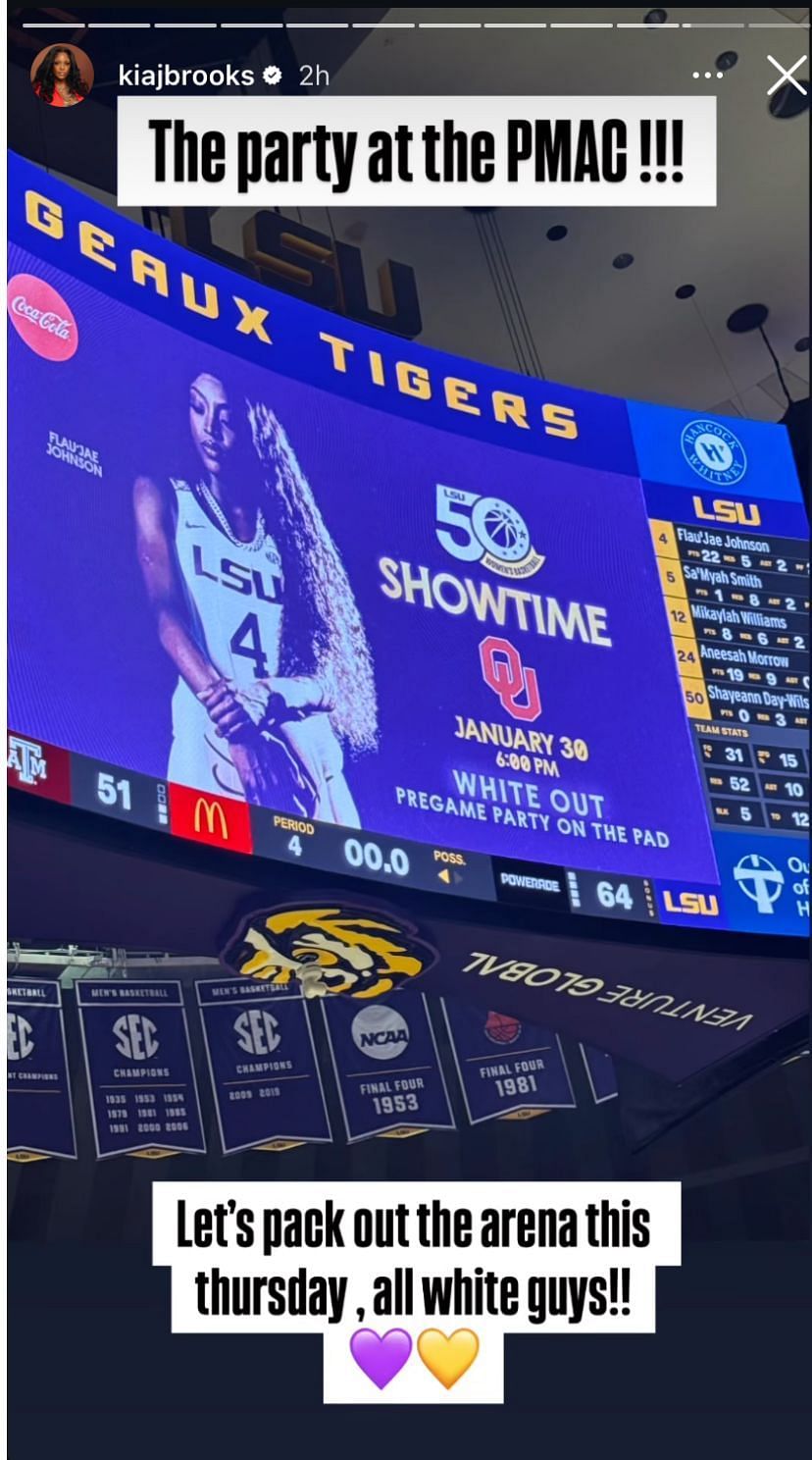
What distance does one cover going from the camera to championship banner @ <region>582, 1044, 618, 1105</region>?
817cm

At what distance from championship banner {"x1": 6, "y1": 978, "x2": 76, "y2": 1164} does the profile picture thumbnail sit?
486cm

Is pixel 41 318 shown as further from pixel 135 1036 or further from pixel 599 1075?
pixel 599 1075

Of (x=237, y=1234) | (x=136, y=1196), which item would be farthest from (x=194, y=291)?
(x=136, y=1196)

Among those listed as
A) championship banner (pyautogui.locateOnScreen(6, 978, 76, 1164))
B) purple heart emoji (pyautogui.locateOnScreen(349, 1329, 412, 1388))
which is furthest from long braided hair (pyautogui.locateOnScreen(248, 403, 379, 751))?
championship banner (pyautogui.locateOnScreen(6, 978, 76, 1164))

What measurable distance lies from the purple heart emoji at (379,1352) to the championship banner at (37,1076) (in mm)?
5044

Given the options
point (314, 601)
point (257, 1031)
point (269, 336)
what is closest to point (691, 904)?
point (314, 601)

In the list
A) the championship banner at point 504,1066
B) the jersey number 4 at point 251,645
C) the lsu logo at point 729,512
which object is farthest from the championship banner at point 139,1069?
the lsu logo at point 729,512

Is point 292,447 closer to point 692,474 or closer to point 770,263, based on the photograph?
point 692,474

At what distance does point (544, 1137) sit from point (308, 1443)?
18.9 ft

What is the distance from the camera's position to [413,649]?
4719 mm

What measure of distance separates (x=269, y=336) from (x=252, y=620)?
98 cm

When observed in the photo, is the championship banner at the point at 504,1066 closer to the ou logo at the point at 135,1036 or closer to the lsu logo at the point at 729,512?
the ou logo at the point at 135,1036

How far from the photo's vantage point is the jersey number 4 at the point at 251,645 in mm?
4309

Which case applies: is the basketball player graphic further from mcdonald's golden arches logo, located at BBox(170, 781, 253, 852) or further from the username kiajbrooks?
the username kiajbrooks
